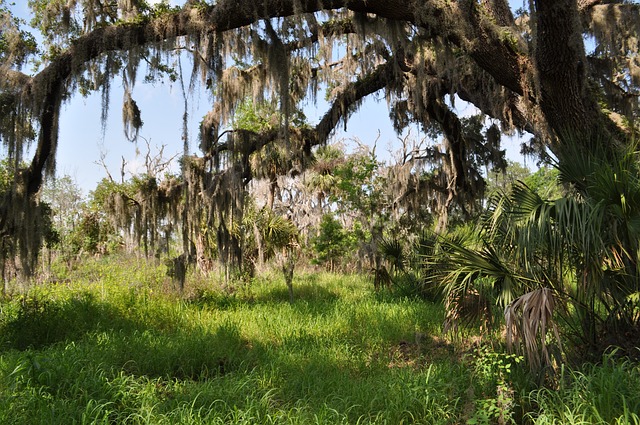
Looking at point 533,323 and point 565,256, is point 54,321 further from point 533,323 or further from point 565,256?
point 565,256

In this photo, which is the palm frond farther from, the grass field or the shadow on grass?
the shadow on grass

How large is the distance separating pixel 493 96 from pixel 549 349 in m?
4.60

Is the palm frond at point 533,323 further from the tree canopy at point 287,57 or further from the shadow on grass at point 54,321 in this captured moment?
the shadow on grass at point 54,321

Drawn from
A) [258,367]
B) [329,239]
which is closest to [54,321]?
[258,367]

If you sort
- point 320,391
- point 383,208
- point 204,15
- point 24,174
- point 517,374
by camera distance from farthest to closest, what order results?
1. point 383,208
2. point 24,174
3. point 204,15
4. point 320,391
5. point 517,374

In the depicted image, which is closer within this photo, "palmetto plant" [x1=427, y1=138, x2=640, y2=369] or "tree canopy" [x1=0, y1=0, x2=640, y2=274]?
"palmetto plant" [x1=427, y1=138, x2=640, y2=369]

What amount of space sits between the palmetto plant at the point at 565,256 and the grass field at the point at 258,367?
1.45 ft

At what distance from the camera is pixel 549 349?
3715 millimetres

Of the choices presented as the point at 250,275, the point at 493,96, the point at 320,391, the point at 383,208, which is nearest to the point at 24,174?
the point at 320,391

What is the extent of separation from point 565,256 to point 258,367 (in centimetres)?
340

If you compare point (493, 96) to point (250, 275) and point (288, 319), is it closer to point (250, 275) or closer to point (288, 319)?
point (288, 319)

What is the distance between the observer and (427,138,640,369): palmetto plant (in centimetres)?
352

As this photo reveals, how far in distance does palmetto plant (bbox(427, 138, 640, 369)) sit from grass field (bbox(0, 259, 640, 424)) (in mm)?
441

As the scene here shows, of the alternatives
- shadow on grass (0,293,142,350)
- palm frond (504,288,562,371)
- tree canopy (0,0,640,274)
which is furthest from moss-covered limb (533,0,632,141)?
shadow on grass (0,293,142,350)
